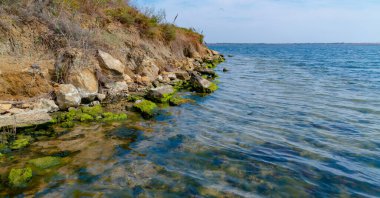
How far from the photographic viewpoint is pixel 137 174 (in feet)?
18.9

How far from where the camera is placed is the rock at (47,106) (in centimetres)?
918

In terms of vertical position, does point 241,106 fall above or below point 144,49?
below

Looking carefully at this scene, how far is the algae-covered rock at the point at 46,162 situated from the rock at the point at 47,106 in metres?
3.50

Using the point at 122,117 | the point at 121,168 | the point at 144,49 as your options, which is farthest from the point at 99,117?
the point at 144,49

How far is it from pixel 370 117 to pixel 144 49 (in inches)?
473

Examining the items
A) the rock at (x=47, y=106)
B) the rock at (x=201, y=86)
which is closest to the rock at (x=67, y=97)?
the rock at (x=47, y=106)

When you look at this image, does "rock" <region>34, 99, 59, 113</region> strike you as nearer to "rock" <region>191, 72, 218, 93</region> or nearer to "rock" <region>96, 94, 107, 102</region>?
"rock" <region>96, 94, 107, 102</region>

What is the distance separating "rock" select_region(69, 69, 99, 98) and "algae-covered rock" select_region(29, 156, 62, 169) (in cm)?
465

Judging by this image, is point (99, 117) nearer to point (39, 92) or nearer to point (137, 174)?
point (39, 92)

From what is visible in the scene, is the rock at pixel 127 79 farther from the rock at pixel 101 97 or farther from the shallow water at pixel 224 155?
the shallow water at pixel 224 155

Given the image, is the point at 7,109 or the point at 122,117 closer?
the point at 7,109

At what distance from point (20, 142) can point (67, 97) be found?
9.80 feet

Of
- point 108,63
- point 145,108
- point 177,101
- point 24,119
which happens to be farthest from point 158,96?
point 24,119

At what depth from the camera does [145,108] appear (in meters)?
10.2
